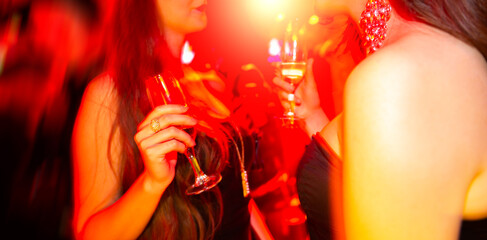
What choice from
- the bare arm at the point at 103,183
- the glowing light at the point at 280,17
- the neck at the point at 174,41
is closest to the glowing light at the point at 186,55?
the neck at the point at 174,41

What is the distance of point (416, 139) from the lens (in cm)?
78

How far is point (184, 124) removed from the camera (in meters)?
1.25

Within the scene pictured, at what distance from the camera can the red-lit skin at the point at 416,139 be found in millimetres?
780

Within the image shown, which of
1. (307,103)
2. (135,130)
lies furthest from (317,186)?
(307,103)

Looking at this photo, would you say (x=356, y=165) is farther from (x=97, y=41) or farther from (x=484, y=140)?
(x=97, y=41)

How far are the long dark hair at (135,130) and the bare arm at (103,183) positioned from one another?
49 millimetres

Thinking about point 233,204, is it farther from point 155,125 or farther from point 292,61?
point 292,61

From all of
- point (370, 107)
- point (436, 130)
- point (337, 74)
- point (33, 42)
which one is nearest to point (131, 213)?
point (370, 107)

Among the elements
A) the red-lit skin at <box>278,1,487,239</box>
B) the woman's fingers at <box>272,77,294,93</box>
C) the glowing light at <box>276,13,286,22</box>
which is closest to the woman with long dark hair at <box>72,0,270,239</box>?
the woman's fingers at <box>272,77,294,93</box>

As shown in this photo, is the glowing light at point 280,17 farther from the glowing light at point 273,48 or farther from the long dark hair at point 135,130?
the long dark hair at point 135,130

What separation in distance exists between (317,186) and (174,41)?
116 cm

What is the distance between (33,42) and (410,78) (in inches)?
137

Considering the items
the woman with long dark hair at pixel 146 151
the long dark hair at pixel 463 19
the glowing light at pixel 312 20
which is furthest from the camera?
the glowing light at pixel 312 20

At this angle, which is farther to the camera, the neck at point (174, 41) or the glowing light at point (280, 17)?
the glowing light at point (280, 17)
